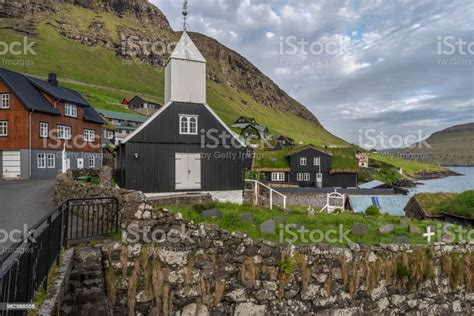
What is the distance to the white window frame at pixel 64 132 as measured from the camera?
34875 mm

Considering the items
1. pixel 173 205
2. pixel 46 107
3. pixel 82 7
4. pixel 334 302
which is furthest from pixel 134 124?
pixel 82 7

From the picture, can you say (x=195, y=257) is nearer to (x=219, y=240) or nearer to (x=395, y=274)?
(x=219, y=240)

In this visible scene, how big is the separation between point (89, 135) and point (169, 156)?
26.1 meters

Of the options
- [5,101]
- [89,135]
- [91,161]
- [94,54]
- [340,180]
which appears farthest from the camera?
[94,54]

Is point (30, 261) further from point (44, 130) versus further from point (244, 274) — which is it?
point (44, 130)

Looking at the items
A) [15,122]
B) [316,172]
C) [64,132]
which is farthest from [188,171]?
[316,172]

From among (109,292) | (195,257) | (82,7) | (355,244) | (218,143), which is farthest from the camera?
(82,7)

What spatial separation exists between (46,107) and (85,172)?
15.4m

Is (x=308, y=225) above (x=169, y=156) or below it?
below

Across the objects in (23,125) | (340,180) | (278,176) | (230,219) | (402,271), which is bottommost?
(402,271)

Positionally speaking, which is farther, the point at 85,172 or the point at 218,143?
the point at 85,172

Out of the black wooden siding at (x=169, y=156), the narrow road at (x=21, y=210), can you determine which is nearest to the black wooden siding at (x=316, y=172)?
the black wooden siding at (x=169, y=156)

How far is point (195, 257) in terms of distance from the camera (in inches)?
362

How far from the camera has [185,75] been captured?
2012cm
